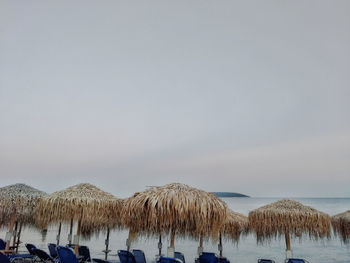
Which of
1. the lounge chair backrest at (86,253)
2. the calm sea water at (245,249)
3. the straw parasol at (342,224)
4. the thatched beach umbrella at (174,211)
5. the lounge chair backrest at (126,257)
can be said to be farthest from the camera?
the calm sea water at (245,249)

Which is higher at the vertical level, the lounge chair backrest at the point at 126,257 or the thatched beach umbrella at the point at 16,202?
the thatched beach umbrella at the point at 16,202

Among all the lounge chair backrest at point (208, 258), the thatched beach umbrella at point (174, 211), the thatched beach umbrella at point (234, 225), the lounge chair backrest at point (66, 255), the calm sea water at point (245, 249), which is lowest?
the calm sea water at point (245, 249)

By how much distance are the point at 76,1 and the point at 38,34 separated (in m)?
1.89

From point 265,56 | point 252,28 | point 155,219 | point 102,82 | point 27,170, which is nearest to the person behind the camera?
point 155,219

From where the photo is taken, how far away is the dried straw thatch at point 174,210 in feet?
16.4

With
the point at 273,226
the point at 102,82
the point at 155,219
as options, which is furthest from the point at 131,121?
the point at 155,219

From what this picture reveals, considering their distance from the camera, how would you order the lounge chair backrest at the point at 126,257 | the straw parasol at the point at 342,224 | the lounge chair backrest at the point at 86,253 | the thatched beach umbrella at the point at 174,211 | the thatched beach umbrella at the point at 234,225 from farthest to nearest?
the thatched beach umbrella at the point at 234,225 → the straw parasol at the point at 342,224 → the lounge chair backrest at the point at 86,253 → the lounge chair backrest at the point at 126,257 → the thatched beach umbrella at the point at 174,211

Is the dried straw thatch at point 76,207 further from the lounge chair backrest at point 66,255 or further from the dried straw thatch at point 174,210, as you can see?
the dried straw thatch at point 174,210

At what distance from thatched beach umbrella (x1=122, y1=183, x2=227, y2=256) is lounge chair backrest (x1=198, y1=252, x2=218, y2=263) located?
3.86 metres

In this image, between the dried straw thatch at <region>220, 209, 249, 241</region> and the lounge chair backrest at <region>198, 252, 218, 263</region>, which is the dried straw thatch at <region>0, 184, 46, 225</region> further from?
the dried straw thatch at <region>220, 209, 249, 241</region>

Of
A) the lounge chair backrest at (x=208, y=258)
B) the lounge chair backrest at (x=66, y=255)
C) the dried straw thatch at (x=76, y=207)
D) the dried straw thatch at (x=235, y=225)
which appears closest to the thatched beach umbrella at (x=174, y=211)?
the lounge chair backrest at (x=66, y=255)

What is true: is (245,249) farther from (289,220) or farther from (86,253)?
(86,253)

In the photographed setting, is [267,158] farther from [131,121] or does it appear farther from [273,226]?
[273,226]

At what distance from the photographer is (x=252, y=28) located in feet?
35.1
